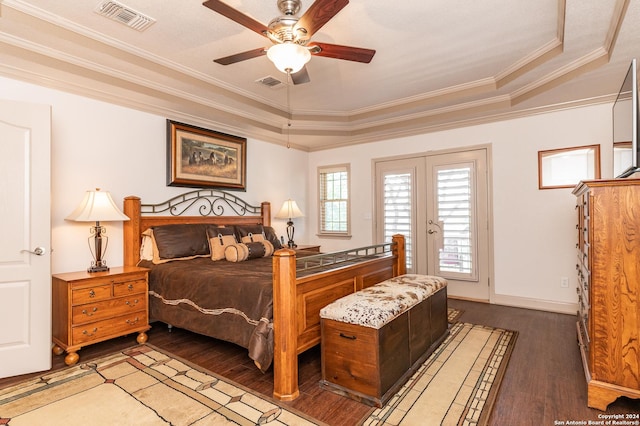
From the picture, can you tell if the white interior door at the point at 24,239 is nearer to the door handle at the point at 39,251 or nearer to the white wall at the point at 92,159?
the door handle at the point at 39,251

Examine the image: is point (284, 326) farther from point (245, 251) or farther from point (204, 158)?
point (204, 158)

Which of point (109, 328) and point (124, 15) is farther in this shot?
point (109, 328)

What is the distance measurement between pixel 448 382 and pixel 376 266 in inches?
48.7

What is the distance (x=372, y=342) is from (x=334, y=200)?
13.7ft

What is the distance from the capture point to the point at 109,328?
118 inches

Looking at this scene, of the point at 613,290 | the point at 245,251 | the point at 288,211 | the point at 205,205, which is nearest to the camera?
the point at 613,290

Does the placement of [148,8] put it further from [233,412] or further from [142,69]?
[233,412]

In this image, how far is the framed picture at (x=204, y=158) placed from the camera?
413 cm

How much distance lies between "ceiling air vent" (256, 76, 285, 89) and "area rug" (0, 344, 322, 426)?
302cm

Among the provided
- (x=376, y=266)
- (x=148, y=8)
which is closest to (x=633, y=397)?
(x=376, y=266)

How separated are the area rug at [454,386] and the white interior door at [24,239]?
264cm

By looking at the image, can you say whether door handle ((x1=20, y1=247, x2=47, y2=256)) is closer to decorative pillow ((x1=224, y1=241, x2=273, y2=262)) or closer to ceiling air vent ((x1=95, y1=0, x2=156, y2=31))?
decorative pillow ((x1=224, y1=241, x2=273, y2=262))

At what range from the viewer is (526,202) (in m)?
4.27

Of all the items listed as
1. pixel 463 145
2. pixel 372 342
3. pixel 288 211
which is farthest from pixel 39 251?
pixel 463 145
